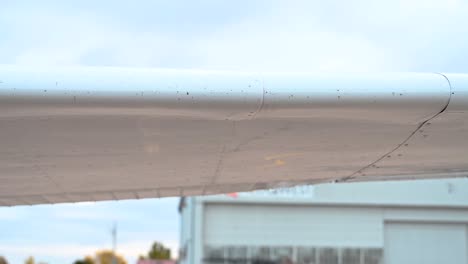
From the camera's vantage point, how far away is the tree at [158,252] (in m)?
94.4

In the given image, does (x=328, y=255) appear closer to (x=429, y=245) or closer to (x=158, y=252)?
(x=429, y=245)

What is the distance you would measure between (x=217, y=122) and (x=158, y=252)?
312 feet

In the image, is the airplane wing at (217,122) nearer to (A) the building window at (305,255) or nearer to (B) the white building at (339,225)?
(B) the white building at (339,225)

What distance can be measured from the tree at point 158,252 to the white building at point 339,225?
7262 cm

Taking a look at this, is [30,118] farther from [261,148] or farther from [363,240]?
[363,240]

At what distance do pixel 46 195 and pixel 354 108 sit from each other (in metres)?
3.27

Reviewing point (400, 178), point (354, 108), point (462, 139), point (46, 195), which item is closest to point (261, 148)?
point (354, 108)

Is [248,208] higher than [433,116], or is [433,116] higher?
[248,208]

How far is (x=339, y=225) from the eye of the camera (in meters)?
23.9

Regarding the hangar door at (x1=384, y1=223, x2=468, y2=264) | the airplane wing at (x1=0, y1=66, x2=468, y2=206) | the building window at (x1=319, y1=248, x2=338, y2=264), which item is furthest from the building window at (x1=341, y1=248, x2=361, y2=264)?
the airplane wing at (x1=0, y1=66, x2=468, y2=206)

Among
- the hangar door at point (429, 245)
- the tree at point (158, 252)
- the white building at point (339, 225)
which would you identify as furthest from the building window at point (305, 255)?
the tree at point (158, 252)

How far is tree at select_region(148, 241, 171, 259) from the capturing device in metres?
94.4

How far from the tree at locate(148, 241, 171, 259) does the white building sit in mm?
72622

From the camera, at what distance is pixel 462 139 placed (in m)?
3.77
